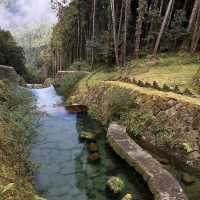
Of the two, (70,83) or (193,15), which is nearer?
(193,15)

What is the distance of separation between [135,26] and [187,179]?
16.9m

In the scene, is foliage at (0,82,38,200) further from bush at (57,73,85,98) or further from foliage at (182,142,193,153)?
bush at (57,73,85,98)

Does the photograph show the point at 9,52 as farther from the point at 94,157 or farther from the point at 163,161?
the point at 163,161

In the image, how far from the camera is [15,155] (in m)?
6.48

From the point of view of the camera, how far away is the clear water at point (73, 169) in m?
6.50

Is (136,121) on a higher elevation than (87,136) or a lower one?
higher

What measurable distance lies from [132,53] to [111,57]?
2.29 metres

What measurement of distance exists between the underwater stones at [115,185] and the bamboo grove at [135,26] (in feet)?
43.0

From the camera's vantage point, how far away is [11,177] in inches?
205

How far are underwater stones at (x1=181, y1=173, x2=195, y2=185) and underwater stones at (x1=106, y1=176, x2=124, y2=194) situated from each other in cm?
176

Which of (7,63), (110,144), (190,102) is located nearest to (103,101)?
(110,144)

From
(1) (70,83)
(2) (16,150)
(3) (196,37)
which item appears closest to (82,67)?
(1) (70,83)

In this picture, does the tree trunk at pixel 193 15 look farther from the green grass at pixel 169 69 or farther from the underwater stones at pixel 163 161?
the underwater stones at pixel 163 161

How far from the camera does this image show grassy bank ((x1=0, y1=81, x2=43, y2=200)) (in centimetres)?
471
